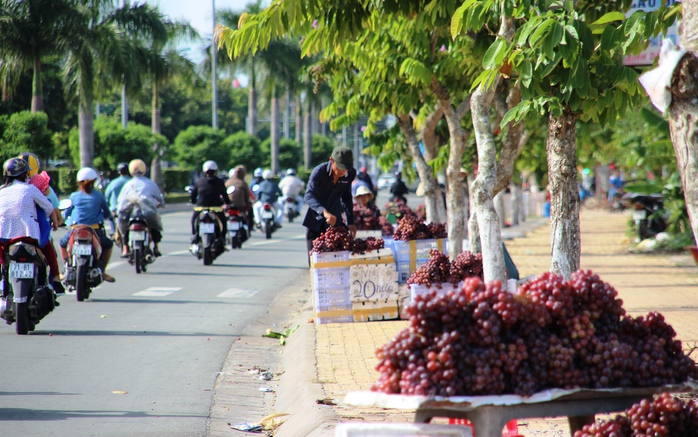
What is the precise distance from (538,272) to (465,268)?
6194mm

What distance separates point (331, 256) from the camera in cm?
954

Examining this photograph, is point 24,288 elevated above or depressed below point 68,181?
below

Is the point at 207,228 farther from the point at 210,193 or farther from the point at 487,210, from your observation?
the point at 487,210

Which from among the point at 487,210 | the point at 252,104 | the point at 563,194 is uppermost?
the point at 252,104

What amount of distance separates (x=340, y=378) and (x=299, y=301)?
574 centimetres

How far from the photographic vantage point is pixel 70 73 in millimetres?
33531

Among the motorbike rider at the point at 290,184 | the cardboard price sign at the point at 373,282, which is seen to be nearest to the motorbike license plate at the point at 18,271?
the cardboard price sign at the point at 373,282

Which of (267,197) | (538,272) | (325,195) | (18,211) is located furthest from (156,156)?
(18,211)

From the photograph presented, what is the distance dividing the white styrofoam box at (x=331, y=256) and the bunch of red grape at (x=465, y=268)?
128 centimetres

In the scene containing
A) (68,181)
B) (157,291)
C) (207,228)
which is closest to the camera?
(157,291)

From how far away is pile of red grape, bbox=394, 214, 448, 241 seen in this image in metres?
10.5

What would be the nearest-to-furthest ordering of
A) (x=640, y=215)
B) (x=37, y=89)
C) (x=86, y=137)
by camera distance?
(x=640, y=215) → (x=37, y=89) → (x=86, y=137)

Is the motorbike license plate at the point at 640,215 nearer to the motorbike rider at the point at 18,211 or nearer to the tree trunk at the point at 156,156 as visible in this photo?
the motorbike rider at the point at 18,211

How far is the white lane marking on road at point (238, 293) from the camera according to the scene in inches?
514
